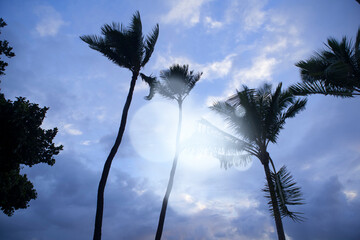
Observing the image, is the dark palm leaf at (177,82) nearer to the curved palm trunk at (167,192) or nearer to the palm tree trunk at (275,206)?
the curved palm trunk at (167,192)

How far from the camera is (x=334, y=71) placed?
646 centimetres

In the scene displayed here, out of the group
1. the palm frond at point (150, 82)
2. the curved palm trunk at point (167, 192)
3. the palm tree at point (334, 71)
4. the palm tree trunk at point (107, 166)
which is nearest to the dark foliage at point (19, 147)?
the palm tree trunk at point (107, 166)

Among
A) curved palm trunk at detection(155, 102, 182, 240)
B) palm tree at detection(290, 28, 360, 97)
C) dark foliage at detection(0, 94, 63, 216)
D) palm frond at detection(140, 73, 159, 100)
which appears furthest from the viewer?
palm frond at detection(140, 73, 159, 100)

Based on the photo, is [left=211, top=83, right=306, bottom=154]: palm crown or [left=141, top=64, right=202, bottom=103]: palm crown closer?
[left=211, top=83, right=306, bottom=154]: palm crown

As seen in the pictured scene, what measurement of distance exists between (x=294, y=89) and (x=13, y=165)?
1426 centimetres

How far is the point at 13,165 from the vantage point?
9547mm

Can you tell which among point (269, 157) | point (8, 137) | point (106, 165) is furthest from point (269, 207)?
point (8, 137)

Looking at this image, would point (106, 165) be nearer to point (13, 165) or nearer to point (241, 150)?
point (13, 165)

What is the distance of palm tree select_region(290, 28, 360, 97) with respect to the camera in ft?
21.3

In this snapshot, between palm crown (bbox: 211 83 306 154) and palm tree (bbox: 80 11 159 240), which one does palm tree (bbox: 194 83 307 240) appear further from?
palm tree (bbox: 80 11 159 240)

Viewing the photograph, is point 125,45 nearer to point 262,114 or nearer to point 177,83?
point 177,83

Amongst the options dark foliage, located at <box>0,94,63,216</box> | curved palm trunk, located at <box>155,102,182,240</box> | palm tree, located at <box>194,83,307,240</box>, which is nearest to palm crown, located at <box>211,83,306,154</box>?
palm tree, located at <box>194,83,307,240</box>

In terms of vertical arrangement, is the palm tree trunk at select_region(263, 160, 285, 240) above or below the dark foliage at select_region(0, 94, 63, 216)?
below

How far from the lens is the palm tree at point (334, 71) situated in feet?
21.3
